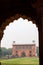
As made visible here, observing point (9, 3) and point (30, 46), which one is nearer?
point (9, 3)

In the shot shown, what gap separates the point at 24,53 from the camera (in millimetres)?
49562

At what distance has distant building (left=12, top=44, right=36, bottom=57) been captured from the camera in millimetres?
48188

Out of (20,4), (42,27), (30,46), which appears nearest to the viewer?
(42,27)

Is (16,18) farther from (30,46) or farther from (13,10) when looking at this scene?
(30,46)

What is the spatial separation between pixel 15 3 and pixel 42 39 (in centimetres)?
481

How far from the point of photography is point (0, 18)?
11.3 metres

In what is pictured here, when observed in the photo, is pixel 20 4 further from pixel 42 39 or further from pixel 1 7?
pixel 42 39

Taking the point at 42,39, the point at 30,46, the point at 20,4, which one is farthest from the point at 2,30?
the point at 30,46

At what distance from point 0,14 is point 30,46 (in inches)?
1510

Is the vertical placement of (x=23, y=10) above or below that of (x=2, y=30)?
above

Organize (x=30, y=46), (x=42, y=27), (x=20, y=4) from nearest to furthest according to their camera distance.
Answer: (x=42, y=27) < (x=20, y=4) < (x=30, y=46)

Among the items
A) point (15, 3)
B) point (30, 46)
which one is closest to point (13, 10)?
point (15, 3)

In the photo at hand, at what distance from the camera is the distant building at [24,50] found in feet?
158

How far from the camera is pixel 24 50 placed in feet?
164
